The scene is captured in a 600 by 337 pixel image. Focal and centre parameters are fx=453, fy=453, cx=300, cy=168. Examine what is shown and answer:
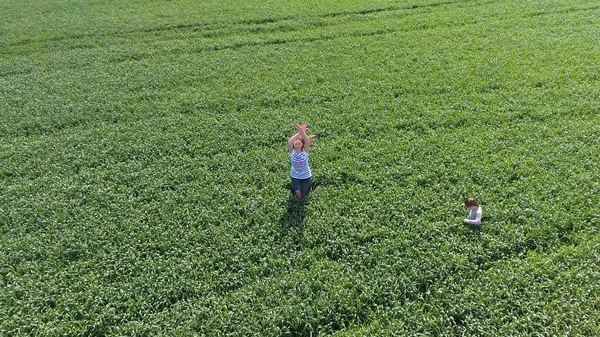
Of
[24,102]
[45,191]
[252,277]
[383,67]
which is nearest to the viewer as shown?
[252,277]

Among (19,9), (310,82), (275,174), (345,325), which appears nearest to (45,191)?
(275,174)

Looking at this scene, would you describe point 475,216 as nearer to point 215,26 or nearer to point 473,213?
point 473,213

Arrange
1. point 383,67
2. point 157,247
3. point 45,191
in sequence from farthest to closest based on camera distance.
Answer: point 383,67
point 45,191
point 157,247

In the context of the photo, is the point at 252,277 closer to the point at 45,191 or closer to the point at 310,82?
the point at 45,191

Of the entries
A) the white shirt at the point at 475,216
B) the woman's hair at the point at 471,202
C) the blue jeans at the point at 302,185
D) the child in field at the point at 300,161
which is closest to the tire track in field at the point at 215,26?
the child in field at the point at 300,161

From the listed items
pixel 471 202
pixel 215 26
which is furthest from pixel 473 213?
pixel 215 26

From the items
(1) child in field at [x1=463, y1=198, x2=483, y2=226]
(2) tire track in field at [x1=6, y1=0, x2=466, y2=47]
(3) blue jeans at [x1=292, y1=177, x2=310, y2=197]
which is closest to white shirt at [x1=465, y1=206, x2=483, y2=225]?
(1) child in field at [x1=463, y1=198, x2=483, y2=226]

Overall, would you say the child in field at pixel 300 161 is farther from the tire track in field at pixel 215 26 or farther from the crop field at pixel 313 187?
the tire track in field at pixel 215 26
